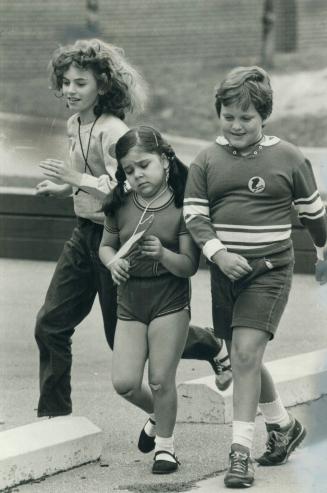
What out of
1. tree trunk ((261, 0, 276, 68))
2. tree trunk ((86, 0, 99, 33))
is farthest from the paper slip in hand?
tree trunk ((261, 0, 276, 68))

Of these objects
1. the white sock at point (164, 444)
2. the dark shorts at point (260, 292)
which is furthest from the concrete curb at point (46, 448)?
the dark shorts at point (260, 292)

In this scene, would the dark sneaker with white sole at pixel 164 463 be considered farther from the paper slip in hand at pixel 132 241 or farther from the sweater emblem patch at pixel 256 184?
the sweater emblem patch at pixel 256 184

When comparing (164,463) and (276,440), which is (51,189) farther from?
(276,440)

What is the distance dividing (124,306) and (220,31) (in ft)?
47.3

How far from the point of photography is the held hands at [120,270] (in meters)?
4.36

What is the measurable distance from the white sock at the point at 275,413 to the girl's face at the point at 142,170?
102 centimetres

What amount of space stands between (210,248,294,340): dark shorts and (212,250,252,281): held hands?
88mm

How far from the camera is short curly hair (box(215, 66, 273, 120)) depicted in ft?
14.0

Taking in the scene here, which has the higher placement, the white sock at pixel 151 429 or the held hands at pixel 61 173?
the held hands at pixel 61 173

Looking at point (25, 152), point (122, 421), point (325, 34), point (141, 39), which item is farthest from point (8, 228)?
point (325, 34)

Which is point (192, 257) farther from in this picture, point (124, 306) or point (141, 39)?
point (141, 39)

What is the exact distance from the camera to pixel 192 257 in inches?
175

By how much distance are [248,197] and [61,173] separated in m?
0.81

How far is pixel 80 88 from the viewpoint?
4.82 metres
